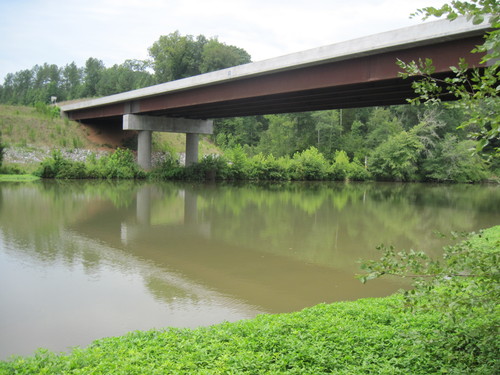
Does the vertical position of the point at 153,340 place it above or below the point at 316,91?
below

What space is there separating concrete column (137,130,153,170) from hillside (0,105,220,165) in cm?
545

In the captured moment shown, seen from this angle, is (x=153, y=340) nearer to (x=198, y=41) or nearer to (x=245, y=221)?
(x=245, y=221)

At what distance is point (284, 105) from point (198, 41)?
168 feet

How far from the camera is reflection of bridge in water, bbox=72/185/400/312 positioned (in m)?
7.89

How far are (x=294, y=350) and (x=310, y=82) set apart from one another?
17734 mm

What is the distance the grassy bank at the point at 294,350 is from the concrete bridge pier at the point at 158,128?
33.2 meters

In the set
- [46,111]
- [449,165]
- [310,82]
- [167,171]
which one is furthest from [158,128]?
[449,165]

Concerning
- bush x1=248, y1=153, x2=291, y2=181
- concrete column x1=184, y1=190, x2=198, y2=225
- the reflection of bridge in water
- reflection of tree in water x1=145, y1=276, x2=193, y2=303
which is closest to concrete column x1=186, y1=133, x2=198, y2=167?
bush x1=248, y1=153, x2=291, y2=181

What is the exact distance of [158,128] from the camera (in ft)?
124

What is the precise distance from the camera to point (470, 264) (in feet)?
10.3

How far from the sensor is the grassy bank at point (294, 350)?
3.91 metres

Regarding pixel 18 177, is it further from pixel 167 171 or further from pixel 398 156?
pixel 398 156

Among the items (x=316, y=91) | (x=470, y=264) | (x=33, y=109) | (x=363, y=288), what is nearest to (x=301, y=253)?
(x=363, y=288)

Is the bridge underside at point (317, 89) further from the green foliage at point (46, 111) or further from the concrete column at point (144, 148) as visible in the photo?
the green foliage at point (46, 111)
